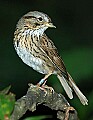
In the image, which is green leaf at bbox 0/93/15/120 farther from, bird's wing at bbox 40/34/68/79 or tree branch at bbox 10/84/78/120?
bird's wing at bbox 40/34/68/79

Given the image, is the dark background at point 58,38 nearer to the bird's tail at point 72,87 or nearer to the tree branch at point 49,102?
the bird's tail at point 72,87

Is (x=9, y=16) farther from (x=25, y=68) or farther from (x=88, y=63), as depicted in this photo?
(x=88, y=63)

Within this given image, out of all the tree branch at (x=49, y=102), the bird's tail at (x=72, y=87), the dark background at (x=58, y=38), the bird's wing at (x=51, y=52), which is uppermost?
the tree branch at (x=49, y=102)

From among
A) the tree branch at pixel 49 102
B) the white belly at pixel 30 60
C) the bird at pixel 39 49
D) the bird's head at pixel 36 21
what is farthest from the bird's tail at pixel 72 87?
the tree branch at pixel 49 102

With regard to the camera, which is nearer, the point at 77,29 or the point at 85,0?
the point at 77,29

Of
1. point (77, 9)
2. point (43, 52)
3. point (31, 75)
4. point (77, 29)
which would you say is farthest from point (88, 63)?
point (77, 9)

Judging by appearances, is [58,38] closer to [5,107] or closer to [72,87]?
[72,87]

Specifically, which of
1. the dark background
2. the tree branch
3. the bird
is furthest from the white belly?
the tree branch
